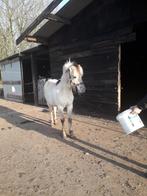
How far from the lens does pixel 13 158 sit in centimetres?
618

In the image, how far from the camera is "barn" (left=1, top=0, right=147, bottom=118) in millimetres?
8547

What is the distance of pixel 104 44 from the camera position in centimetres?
941

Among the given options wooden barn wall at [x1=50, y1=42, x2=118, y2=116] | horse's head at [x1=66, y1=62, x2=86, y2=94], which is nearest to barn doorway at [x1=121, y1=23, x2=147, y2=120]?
wooden barn wall at [x1=50, y1=42, x2=118, y2=116]

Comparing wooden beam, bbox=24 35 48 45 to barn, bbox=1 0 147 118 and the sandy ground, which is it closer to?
barn, bbox=1 0 147 118

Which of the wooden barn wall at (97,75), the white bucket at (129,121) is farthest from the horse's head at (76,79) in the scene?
the wooden barn wall at (97,75)

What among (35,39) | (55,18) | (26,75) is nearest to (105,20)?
(55,18)

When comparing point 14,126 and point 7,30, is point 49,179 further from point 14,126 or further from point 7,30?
point 7,30

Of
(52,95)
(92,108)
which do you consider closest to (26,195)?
(52,95)

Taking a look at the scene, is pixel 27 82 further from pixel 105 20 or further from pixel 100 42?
pixel 105 20

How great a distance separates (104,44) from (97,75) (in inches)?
50.1

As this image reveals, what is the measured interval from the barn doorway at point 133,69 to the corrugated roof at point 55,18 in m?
2.24

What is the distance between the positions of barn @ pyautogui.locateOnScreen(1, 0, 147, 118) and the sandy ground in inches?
65.4

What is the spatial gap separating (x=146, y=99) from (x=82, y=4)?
673cm

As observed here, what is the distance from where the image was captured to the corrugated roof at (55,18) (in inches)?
367
